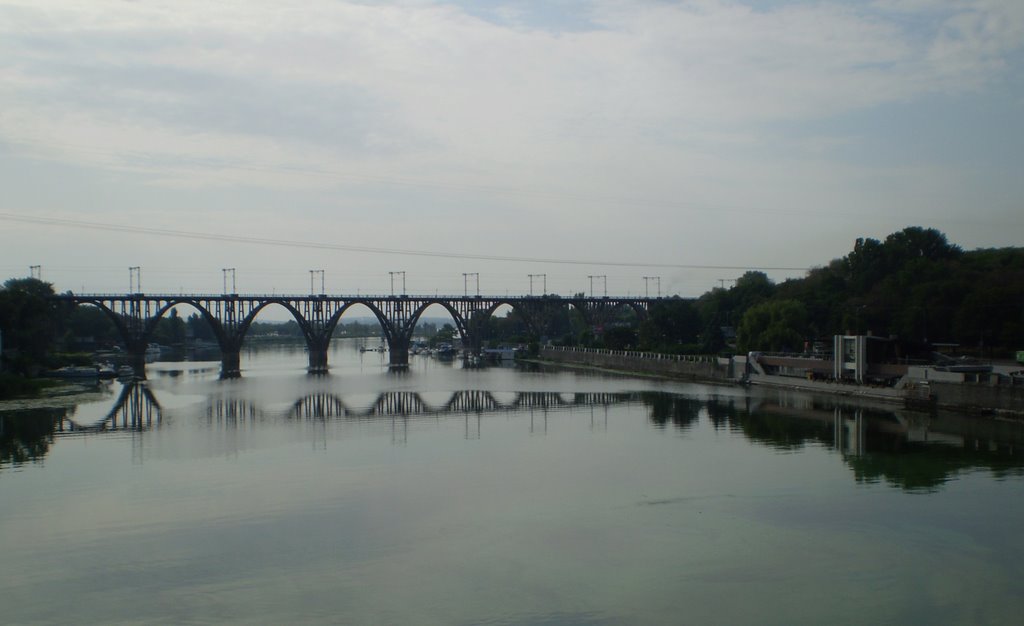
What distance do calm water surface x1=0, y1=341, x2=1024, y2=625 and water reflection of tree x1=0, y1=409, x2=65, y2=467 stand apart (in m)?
0.16

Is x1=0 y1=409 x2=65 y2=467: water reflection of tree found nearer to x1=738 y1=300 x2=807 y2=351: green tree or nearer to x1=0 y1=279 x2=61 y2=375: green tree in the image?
x1=0 y1=279 x2=61 y2=375: green tree

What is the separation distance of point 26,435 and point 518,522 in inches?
682

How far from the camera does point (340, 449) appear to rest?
21656 millimetres

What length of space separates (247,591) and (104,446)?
→ 45.6ft

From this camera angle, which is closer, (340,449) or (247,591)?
(247,591)

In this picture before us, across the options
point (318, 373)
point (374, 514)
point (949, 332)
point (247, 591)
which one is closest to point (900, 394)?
point (949, 332)

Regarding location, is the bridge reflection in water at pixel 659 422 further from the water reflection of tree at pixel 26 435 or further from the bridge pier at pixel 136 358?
the bridge pier at pixel 136 358

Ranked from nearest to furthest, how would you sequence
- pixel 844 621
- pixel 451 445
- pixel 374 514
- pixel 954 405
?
pixel 844 621 < pixel 374 514 < pixel 451 445 < pixel 954 405

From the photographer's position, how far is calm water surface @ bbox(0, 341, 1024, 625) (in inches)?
405

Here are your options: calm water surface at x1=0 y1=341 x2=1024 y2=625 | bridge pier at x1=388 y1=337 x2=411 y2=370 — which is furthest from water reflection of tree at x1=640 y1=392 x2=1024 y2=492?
bridge pier at x1=388 y1=337 x2=411 y2=370

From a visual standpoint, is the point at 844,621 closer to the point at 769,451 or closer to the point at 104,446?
the point at 769,451

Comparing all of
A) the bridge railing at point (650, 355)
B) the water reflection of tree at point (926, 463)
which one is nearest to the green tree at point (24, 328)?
the bridge railing at point (650, 355)

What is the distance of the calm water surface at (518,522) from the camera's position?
33.8ft

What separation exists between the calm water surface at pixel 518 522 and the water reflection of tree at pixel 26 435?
0.16 meters
